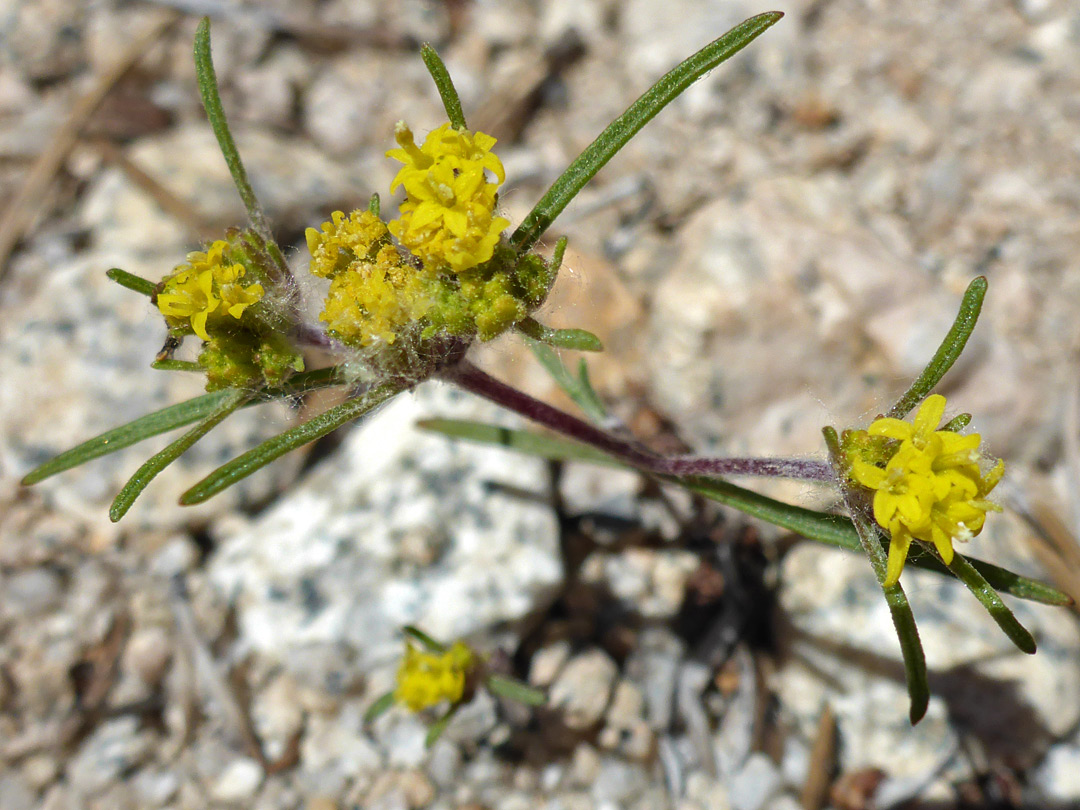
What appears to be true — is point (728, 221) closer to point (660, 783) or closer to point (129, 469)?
point (660, 783)

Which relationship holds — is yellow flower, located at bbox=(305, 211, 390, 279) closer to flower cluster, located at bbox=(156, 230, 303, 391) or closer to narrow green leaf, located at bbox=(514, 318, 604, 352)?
flower cluster, located at bbox=(156, 230, 303, 391)

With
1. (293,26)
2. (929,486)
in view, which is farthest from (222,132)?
(293,26)

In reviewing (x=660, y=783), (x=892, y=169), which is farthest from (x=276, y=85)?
(x=660, y=783)

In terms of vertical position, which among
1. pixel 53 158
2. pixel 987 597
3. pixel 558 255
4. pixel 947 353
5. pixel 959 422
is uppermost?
pixel 53 158

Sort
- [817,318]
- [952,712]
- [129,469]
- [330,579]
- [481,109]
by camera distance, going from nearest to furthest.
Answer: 1. [952,712]
2. [330,579]
3. [129,469]
4. [817,318]
5. [481,109]

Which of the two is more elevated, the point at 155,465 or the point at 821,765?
the point at 155,465

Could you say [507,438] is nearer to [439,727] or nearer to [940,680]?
[439,727]
